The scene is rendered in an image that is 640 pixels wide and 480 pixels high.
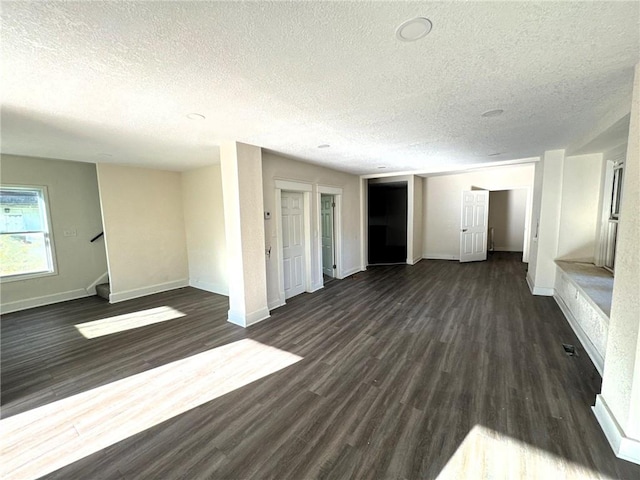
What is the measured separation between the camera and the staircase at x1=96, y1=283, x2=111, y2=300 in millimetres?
4805

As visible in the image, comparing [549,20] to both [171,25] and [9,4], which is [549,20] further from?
[9,4]

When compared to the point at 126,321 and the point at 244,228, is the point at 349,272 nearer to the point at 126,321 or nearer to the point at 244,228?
the point at 244,228

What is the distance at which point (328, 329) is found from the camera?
3412 millimetres

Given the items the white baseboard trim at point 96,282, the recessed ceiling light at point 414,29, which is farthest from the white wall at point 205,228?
the recessed ceiling light at point 414,29

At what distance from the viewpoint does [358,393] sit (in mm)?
2191

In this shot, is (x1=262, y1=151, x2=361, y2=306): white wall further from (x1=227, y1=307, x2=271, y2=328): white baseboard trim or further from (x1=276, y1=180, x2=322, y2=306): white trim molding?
(x1=227, y1=307, x2=271, y2=328): white baseboard trim

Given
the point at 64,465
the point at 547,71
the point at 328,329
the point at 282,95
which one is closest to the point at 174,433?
the point at 64,465

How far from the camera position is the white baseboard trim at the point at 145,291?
473 centimetres

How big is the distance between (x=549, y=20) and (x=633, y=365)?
2018 mm

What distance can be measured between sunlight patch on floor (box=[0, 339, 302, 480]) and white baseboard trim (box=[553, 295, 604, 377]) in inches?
113

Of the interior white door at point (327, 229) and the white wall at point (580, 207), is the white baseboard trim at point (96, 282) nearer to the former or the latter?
the interior white door at point (327, 229)

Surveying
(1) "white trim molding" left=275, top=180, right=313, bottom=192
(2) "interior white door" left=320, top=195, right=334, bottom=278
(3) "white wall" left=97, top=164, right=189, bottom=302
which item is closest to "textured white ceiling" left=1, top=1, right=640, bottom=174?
(1) "white trim molding" left=275, top=180, right=313, bottom=192

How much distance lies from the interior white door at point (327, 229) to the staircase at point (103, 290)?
Result: 171 inches

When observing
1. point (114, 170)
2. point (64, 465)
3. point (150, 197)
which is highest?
point (114, 170)
